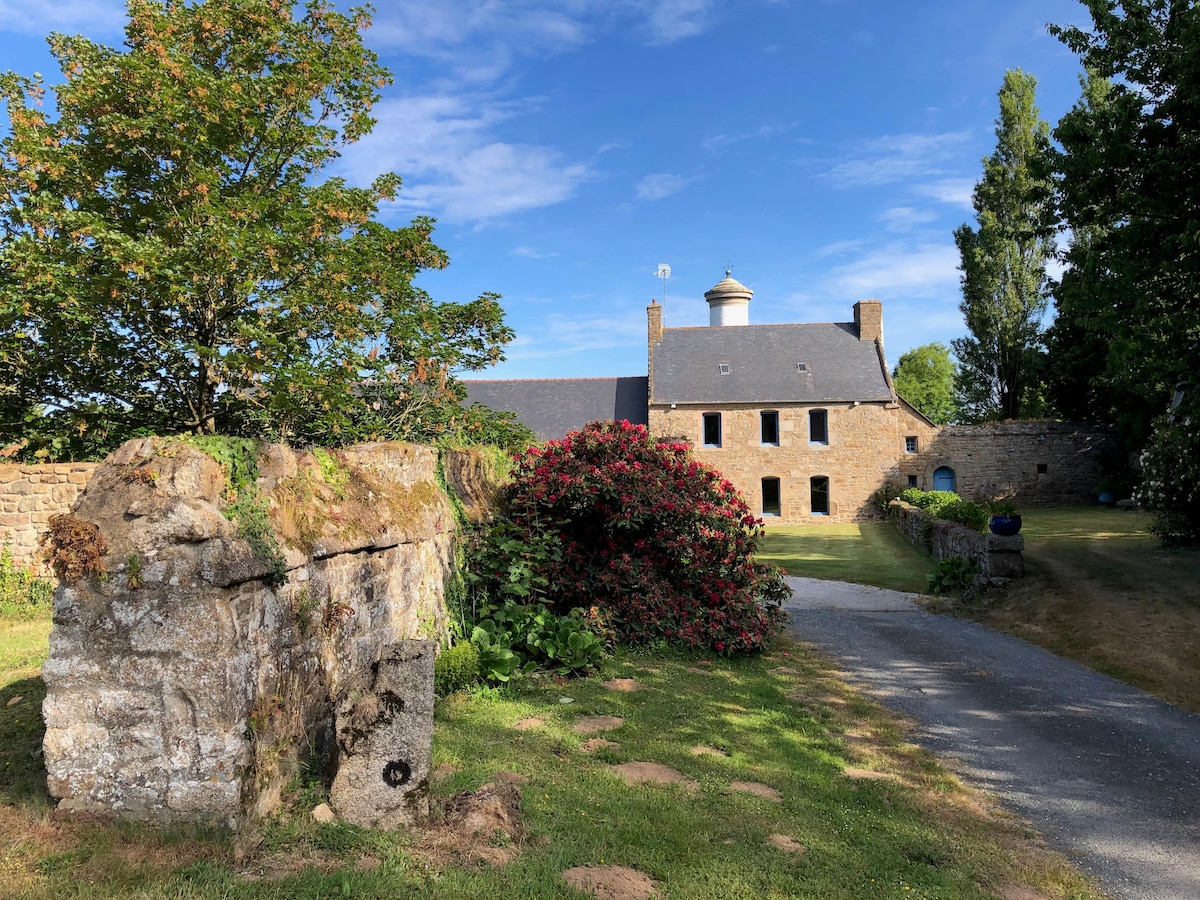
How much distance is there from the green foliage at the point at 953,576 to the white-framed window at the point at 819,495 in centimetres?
1702

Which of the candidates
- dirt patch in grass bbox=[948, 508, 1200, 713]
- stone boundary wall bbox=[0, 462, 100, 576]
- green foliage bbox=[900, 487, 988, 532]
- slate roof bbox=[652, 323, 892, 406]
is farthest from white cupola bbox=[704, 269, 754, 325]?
stone boundary wall bbox=[0, 462, 100, 576]

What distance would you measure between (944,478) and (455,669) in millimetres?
28886

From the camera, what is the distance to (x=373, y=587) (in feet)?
16.5

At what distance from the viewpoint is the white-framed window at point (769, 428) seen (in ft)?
101

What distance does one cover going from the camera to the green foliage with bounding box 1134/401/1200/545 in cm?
1289

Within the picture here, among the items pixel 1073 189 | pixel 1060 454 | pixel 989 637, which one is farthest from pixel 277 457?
pixel 1060 454

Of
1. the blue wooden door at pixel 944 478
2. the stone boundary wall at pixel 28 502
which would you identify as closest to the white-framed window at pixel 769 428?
the blue wooden door at pixel 944 478

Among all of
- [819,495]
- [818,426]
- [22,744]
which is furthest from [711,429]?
[22,744]

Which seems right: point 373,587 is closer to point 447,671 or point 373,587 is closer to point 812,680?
point 447,671

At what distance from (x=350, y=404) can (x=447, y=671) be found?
202 inches

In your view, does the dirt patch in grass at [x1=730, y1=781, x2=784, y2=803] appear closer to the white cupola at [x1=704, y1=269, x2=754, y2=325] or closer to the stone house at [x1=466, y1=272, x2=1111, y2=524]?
the stone house at [x1=466, y1=272, x2=1111, y2=524]

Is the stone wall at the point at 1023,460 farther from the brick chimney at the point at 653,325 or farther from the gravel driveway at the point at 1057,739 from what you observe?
the gravel driveway at the point at 1057,739

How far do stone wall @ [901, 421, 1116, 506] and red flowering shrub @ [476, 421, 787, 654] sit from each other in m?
24.2

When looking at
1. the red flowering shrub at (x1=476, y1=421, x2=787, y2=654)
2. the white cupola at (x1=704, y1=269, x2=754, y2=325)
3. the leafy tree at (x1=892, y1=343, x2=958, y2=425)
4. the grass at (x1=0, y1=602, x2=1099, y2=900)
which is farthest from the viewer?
the leafy tree at (x1=892, y1=343, x2=958, y2=425)
